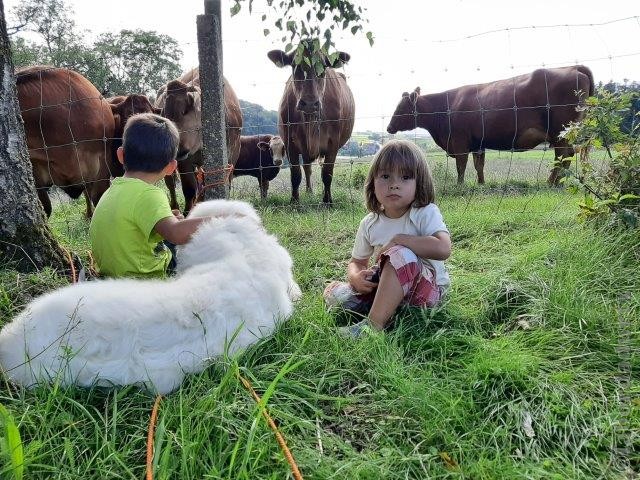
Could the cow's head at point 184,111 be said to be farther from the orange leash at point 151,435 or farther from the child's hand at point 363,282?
the orange leash at point 151,435

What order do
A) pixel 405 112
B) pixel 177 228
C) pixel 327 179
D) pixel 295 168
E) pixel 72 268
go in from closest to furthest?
pixel 177 228
pixel 72 268
pixel 327 179
pixel 295 168
pixel 405 112

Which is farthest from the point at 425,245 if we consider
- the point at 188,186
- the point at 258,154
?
Result: the point at 258,154

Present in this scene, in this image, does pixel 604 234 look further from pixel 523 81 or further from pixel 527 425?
pixel 523 81

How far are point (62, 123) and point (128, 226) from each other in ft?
10.4

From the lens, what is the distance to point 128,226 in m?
2.56

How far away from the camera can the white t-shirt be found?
275 centimetres

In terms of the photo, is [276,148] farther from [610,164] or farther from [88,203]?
[610,164]

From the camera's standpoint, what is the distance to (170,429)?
1705 mm

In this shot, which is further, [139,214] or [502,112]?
[502,112]

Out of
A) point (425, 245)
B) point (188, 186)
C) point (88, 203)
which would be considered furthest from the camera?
point (188, 186)

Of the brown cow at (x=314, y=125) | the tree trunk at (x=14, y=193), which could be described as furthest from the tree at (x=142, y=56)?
the tree trunk at (x=14, y=193)

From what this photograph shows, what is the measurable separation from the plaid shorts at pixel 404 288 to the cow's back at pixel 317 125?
4558 mm

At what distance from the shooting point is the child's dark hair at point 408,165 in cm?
269

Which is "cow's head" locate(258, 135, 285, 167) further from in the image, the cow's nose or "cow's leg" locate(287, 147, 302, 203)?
the cow's nose
